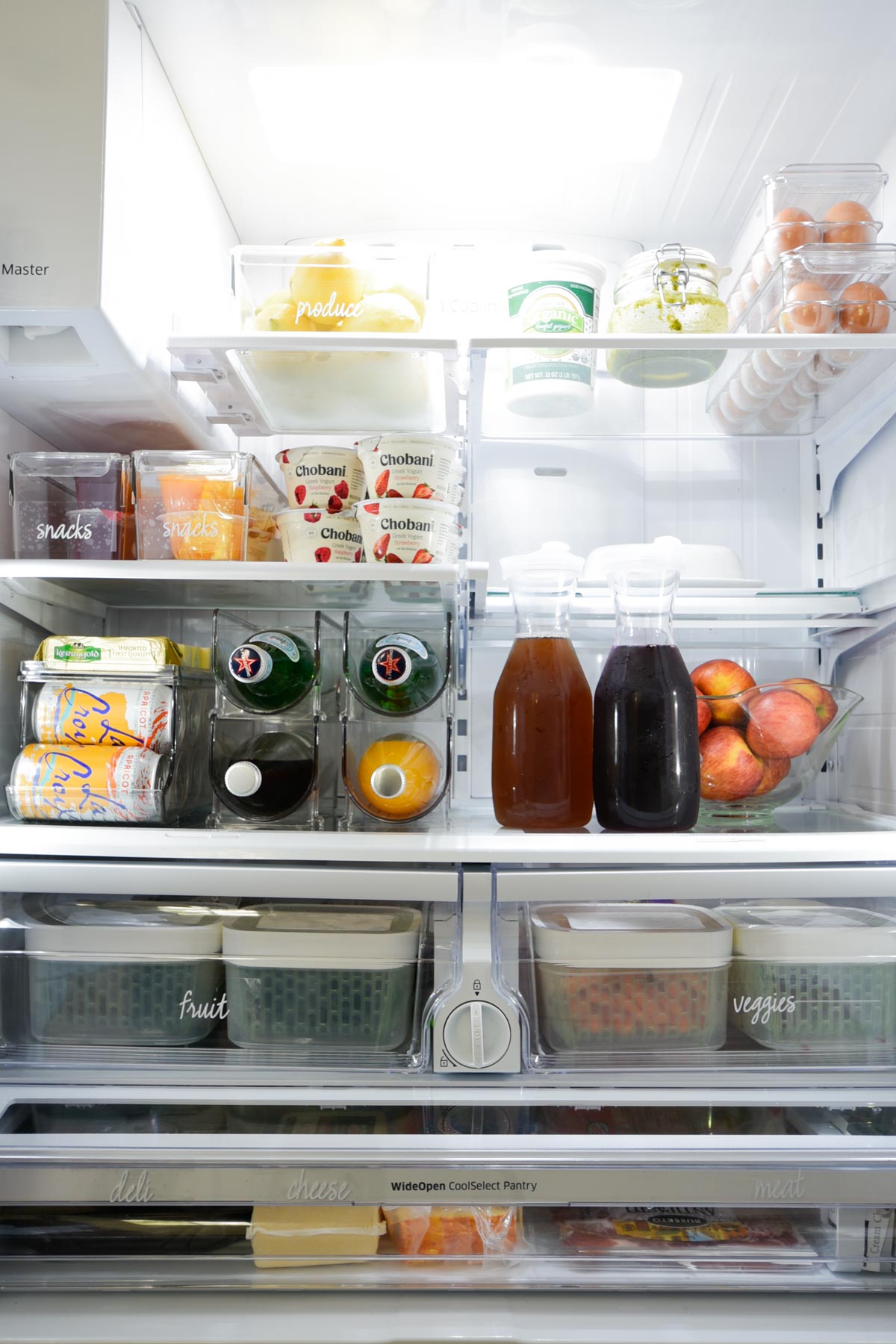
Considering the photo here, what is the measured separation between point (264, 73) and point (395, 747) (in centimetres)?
86

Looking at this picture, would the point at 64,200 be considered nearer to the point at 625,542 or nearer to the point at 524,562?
the point at 524,562

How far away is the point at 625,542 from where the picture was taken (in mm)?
1499

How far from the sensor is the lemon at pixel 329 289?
1.12 m

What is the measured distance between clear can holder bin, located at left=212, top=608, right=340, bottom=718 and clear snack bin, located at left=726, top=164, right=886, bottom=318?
0.72m

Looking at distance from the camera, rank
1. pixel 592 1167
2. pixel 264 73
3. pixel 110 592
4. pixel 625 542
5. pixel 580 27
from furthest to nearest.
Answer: pixel 625 542
pixel 110 592
pixel 264 73
pixel 580 27
pixel 592 1167

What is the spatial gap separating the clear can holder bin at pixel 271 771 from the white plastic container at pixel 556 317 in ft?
1.69

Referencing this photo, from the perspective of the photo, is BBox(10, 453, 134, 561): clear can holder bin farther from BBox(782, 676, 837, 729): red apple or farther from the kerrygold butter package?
BBox(782, 676, 837, 729): red apple

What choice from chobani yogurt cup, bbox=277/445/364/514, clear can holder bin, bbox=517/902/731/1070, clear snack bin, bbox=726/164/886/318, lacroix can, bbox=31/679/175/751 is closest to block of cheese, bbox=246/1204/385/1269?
clear can holder bin, bbox=517/902/731/1070

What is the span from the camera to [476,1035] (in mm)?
990

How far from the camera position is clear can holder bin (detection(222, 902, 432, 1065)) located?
3.34 feet

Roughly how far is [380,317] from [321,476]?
0.65ft

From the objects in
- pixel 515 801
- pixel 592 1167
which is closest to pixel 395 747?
pixel 515 801

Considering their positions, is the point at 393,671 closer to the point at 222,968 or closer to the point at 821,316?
the point at 222,968

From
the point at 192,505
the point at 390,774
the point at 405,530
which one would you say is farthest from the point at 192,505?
the point at 390,774
